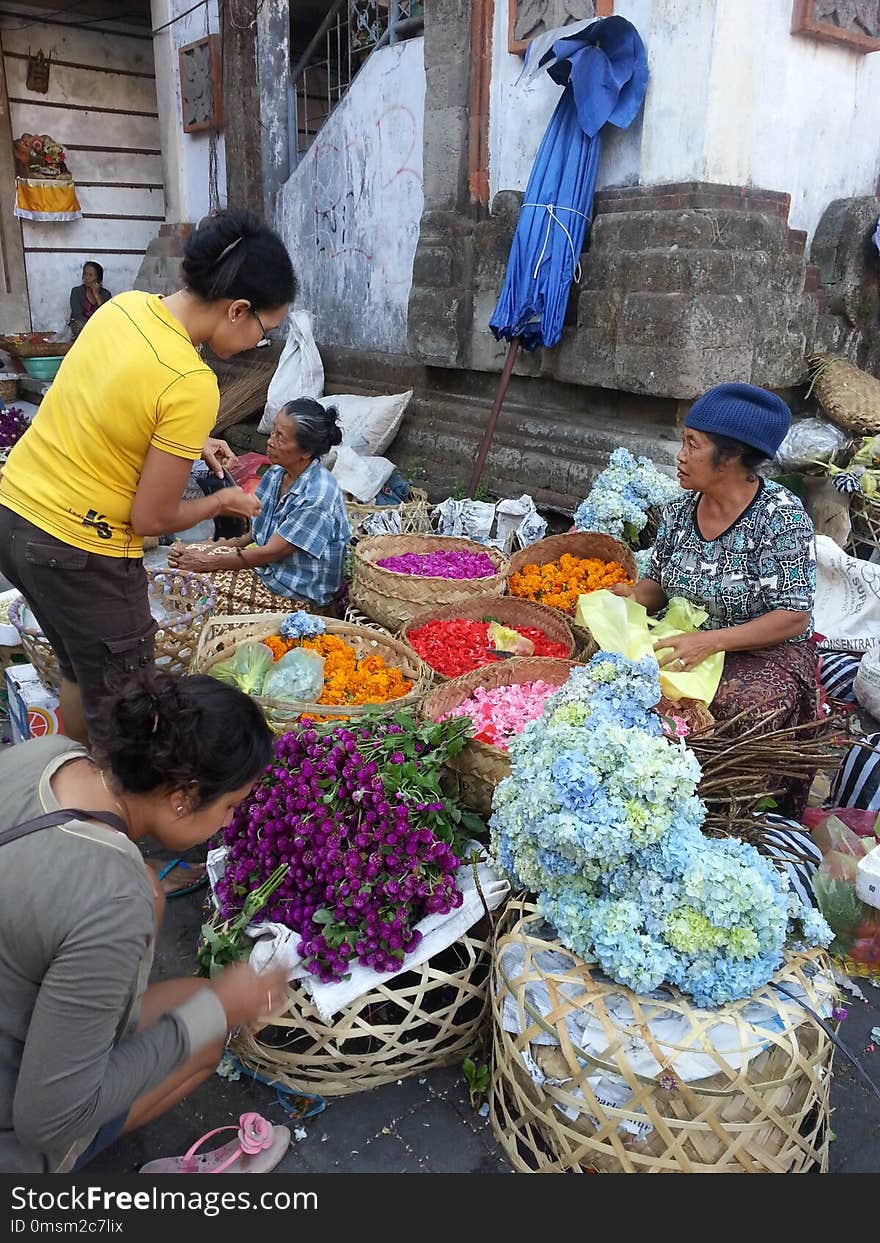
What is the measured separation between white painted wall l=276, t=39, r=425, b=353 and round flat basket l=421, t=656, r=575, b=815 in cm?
439

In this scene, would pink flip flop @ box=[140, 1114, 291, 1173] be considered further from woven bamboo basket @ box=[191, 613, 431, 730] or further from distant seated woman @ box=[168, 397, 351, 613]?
distant seated woman @ box=[168, 397, 351, 613]

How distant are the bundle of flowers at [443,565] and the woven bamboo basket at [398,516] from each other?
88 centimetres

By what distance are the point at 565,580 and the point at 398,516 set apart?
4.79 feet

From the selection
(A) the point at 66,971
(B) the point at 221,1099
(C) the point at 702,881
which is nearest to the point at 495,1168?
(B) the point at 221,1099

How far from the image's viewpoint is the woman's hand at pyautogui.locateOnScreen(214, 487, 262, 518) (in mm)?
2893

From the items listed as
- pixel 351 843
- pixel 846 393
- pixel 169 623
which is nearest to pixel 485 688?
pixel 351 843

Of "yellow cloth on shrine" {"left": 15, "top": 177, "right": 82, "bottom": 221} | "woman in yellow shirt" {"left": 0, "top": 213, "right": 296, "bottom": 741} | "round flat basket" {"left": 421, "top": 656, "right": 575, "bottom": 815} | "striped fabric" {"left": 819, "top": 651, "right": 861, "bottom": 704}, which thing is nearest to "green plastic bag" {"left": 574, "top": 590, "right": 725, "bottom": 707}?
"round flat basket" {"left": 421, "top": 656, "right": 575, "bottom": 815}

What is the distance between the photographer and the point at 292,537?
378 centimetres

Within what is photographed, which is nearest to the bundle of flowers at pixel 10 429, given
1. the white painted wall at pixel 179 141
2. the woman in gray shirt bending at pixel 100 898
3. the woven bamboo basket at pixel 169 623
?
the woven bamboo basket at pixel 169 623

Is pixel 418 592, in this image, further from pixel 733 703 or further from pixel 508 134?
pixel 508 134

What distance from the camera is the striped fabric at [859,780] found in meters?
3.04

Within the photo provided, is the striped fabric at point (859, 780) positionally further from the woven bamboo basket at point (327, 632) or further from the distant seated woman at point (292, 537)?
the distant seated woman at point (292, 537)

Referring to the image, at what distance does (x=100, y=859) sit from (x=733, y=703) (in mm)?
2040

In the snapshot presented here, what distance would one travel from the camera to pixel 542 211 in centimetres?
486
